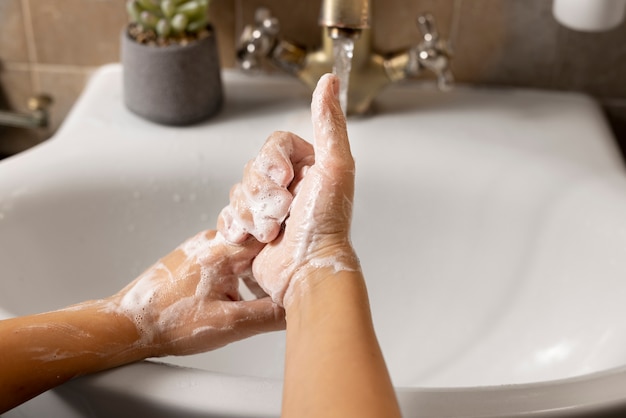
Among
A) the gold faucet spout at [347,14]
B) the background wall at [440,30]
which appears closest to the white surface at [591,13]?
the background wall at [440,30]

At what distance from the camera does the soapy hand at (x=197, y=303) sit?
0.63m

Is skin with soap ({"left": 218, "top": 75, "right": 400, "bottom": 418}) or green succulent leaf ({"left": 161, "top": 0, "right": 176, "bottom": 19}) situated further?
green succulent leaf ({"left": 161, "top": 0, "right": 176, "bottom": 19})

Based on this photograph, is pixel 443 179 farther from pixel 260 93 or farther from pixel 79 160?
pixel 79 160

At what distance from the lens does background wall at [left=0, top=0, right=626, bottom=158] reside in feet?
3.24

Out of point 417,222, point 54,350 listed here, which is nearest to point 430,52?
point 417,222

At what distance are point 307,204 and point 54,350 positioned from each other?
214 millimetres

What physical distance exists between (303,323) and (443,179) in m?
0.40

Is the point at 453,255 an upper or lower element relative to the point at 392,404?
lower

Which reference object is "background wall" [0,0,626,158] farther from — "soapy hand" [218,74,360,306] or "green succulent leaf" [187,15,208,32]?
"soapy hand" [218,74,360,306]

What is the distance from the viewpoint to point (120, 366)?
57 centimetres

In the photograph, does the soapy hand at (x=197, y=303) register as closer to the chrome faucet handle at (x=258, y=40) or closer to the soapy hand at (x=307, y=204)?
the soapy hand at (x=307, y=204)

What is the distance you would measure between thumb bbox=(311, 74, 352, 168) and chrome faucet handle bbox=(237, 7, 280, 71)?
36 centimetres

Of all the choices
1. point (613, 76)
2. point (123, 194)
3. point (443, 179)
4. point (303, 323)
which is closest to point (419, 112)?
point (443, 179)

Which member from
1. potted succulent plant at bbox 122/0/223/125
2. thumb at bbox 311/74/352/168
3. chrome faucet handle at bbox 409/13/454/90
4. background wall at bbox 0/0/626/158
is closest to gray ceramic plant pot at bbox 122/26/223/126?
potted succulent plant at bbox 122/0/223/125
